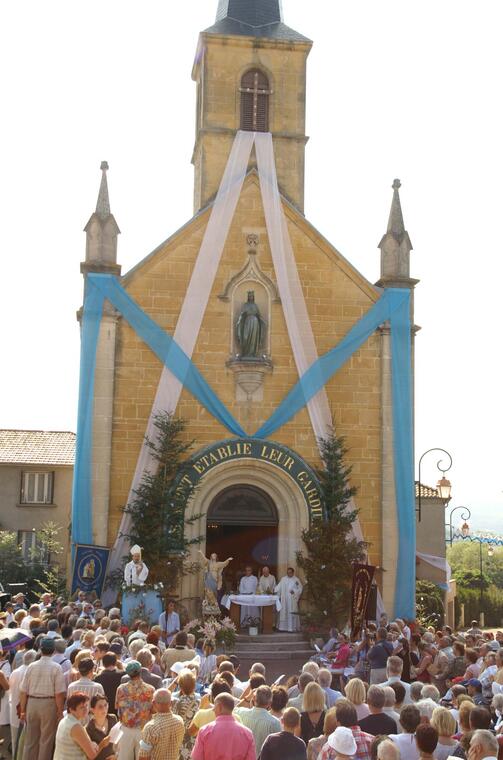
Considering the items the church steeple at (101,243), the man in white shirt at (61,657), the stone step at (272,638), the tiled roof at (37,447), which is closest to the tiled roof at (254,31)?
the church steeple at (101,243)

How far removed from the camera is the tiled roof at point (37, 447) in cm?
4238

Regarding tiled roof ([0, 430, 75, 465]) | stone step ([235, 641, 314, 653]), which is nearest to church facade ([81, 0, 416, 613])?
stone step ([235, 641, 314, 653])

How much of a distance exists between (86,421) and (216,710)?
15.8 metres

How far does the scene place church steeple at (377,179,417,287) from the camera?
84.7ft

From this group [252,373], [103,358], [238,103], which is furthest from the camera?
[238,103]

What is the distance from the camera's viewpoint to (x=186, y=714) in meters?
10.1

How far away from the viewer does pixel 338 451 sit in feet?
81.0

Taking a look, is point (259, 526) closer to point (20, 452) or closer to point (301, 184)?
point (301, 184)

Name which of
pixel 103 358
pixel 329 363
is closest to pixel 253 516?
pixel 329 363

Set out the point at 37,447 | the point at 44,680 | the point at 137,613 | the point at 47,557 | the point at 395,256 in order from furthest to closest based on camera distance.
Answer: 1. the point at 37,447
2. the point at 47,557
3. the point at 395,256
4. the point at 137,613
5. the point at 44,680

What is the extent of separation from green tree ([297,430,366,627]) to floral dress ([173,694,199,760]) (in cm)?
1324

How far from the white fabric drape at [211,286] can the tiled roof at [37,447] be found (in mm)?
18701

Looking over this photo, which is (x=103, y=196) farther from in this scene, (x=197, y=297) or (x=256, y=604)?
(x=256, y=604)

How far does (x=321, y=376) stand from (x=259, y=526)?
410 centimetres
